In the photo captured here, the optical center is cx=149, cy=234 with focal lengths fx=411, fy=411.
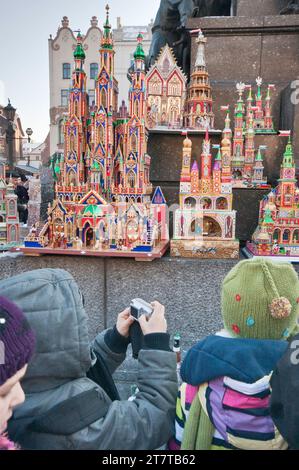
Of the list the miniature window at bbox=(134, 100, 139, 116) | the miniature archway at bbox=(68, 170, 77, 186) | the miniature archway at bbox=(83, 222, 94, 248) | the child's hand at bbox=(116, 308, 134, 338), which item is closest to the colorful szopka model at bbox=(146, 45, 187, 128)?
the miniature window at bbox=(134, 100, 139, 116)

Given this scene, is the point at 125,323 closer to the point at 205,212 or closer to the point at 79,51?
the point at 205,212

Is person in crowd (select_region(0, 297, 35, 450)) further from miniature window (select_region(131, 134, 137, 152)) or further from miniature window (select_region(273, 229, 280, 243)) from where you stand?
miniature window (select_region(131, 134, 137, 152))

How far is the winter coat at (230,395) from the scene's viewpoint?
1522 mm

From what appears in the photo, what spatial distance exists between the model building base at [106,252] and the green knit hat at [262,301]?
6.55 ft

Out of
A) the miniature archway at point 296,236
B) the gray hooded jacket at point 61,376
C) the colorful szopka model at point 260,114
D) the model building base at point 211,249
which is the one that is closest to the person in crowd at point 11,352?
the gray hooded jacket at point 61,376

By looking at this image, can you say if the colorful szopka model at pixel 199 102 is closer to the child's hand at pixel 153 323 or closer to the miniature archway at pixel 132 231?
the miniature archway at pixel 132 231

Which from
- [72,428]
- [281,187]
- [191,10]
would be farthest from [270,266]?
[191,10]

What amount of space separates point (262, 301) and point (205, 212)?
2.36 metres

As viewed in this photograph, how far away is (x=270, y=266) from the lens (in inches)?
67.6

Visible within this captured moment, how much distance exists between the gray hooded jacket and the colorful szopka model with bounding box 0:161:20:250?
9.40 feet

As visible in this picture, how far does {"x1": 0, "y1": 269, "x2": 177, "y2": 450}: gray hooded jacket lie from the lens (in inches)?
56.5
